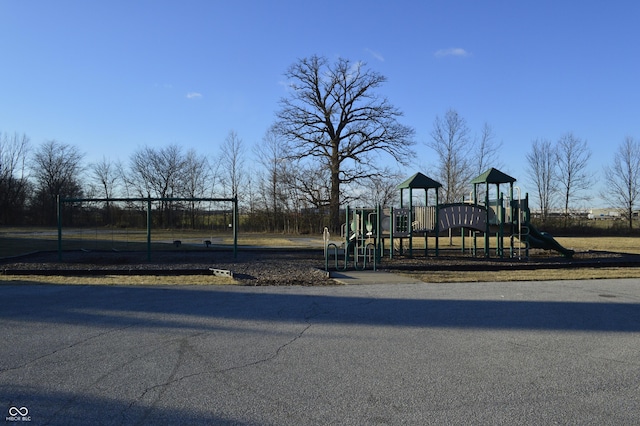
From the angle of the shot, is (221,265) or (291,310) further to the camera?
(221,265)

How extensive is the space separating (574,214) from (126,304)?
59227 millimetres

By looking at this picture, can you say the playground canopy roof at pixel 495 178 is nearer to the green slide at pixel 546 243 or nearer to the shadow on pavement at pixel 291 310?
the green slide at pixel 546 243

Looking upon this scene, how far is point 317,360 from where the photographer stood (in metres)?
5.66

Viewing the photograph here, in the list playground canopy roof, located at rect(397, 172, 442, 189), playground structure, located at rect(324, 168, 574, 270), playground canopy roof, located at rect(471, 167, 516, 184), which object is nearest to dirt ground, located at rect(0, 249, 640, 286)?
playground structure, located at rect(324, 168, 574, 270)

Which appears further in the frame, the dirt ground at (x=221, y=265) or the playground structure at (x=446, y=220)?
the playground structure at (x=446, y=220)

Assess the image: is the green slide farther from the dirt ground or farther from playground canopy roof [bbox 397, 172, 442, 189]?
playground canopy roof [bbox 397, 172, 442, 189]

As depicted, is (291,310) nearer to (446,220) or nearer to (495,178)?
(446,220)

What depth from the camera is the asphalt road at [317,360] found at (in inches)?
165

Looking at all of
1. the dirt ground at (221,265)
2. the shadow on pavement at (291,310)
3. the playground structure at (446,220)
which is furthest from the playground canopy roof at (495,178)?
the shadow on pavement at (291,310)

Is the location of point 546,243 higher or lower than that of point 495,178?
lower

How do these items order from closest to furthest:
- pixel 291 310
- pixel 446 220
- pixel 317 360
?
pixel 317 360 < pixel 291 310 < pixel 446 220

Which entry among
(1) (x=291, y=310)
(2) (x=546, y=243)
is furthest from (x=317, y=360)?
(2) (x=546, y=243)

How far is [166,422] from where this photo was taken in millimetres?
3930

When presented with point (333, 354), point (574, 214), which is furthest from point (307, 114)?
point (333, 354)
